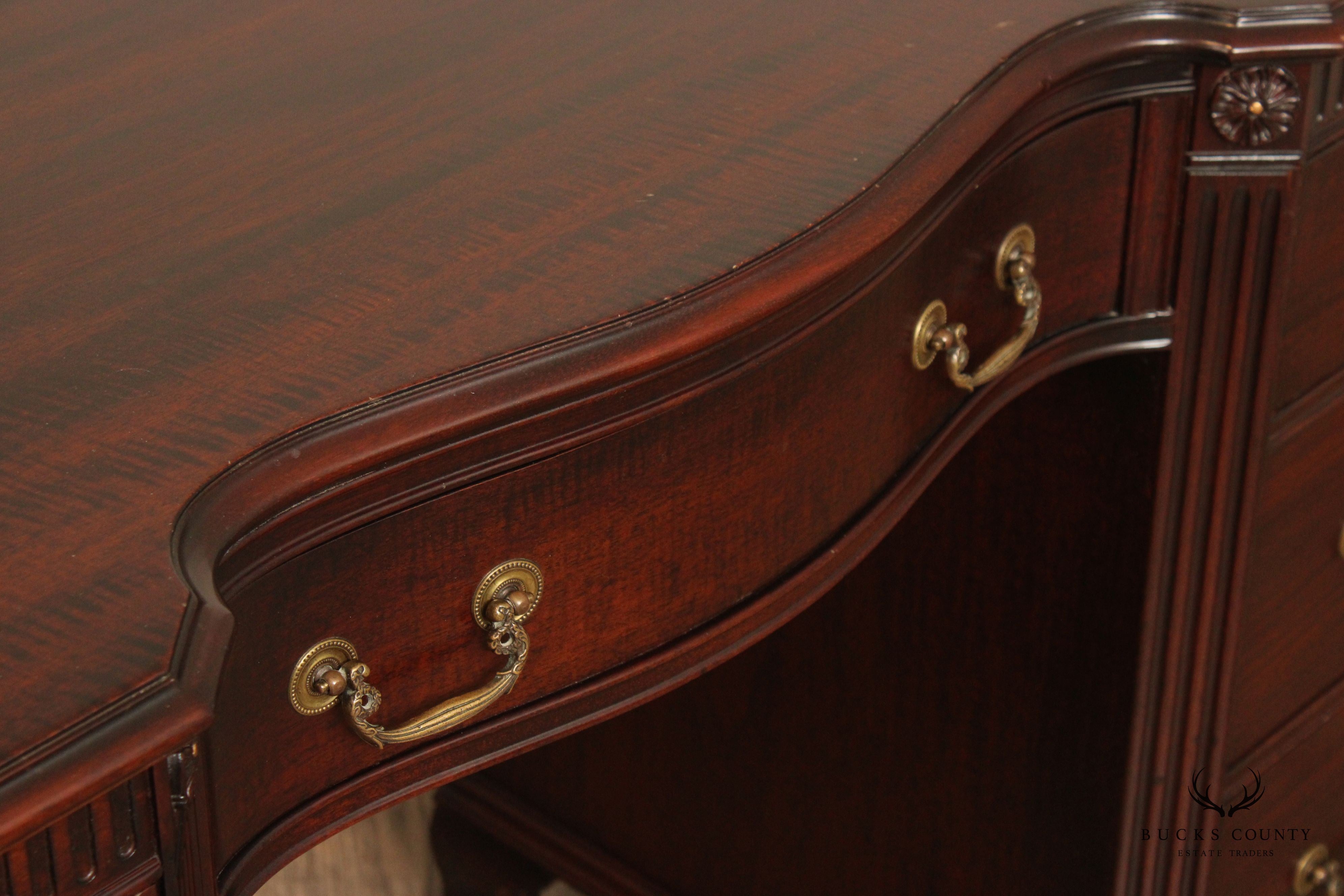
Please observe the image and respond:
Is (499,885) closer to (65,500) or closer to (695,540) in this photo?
(695,540)

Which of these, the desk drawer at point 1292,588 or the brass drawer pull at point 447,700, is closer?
the brass drawer pull at point 447,700

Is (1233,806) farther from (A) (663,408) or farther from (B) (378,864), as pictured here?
(B) (378,864)

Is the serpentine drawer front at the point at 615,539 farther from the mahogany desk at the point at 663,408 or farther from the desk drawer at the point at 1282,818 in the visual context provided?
the desk drawer at the point at 1282,818

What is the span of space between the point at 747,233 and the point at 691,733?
27.2 inches

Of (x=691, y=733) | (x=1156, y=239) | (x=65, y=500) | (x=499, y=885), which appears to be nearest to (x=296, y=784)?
(x=65, y=500)

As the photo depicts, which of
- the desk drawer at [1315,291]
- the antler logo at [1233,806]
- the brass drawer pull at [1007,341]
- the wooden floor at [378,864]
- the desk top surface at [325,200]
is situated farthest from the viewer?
the wooden floor at [378,864]

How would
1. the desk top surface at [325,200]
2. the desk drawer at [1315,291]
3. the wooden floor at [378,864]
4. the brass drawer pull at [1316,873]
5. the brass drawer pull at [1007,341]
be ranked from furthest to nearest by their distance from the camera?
the wooden floor at [378,864] → the brass drawer pull at [1316,873] → the desk drawer at [1315,291] → the brass drawer pull at [1007,341] → the desk top surface at [325,200]

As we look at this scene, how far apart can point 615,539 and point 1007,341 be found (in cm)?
25

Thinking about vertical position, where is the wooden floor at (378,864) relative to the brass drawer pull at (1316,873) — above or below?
below

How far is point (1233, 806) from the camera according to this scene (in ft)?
2.88

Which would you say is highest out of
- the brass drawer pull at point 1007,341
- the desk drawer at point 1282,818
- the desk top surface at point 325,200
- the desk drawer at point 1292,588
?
the desk top surface at point 325,200

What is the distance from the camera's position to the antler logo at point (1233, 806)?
2.80 feet

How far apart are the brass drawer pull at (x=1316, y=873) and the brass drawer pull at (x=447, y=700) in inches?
27.9

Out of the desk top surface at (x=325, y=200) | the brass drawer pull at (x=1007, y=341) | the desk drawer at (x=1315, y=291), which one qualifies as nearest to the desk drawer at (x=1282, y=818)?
the desk drawer at (x=1315, y=291)
